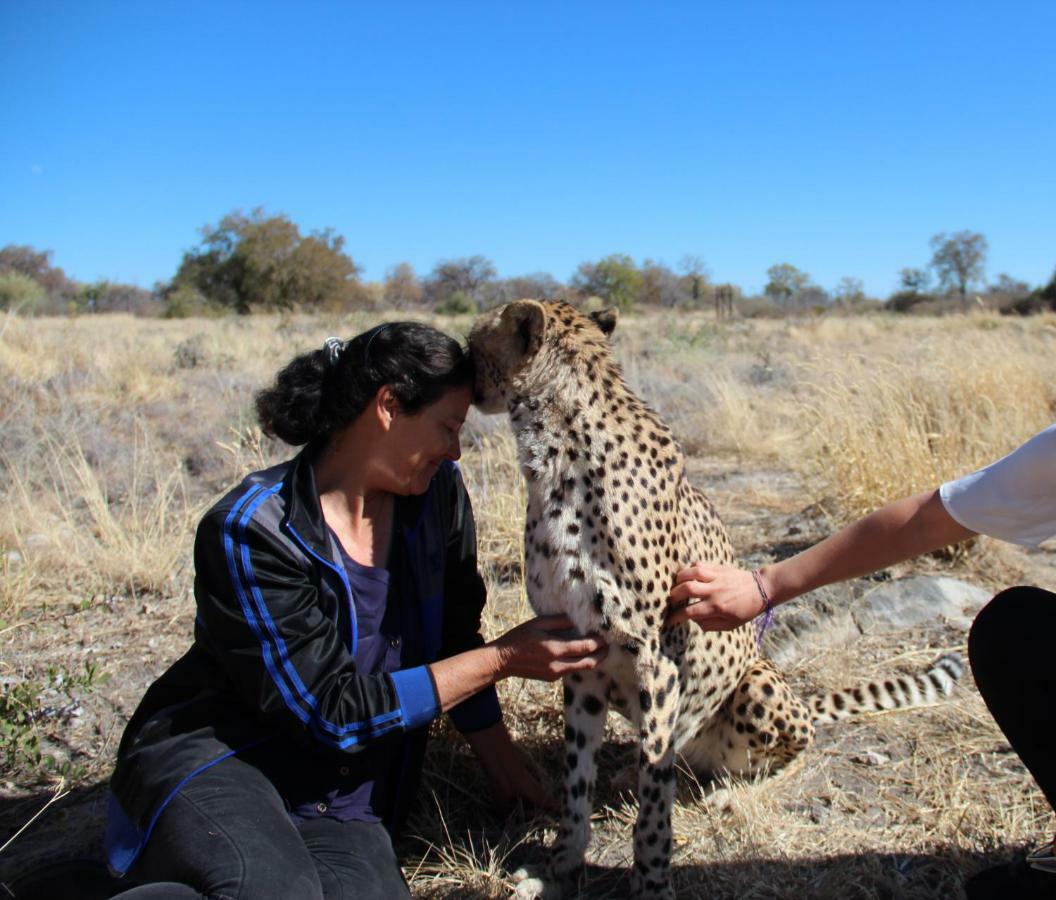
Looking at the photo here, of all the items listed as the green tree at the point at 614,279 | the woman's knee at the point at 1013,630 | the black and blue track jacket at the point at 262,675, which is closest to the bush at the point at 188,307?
the green tree at the point at 614,279

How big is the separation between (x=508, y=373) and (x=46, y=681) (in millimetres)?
1980

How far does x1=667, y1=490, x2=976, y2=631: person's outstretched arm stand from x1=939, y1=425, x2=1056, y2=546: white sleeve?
5 centimetres

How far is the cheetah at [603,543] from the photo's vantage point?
2164 millimetres

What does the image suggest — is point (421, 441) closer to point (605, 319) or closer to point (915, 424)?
point (605, 319)

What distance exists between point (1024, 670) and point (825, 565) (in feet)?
1.41

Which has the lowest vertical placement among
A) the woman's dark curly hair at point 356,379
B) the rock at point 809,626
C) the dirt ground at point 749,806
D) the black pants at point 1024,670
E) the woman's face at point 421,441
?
the dirt ground at point 749,806

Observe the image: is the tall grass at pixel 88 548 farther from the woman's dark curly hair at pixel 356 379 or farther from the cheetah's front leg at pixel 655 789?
the cheetah's front leg at pixel 655 789

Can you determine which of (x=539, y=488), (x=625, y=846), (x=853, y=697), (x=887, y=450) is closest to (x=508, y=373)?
(x=539, y=488)

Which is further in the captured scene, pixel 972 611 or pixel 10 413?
pixel 10 413

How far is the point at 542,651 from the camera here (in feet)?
6.87

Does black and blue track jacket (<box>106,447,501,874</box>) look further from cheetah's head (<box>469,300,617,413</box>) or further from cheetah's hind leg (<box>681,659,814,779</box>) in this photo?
cheetah's hind leg (<box>681,659,814,779</box>)

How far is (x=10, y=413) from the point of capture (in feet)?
20.3

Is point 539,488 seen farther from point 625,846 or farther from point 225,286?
point 225,286

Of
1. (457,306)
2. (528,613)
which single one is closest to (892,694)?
(528,613)
